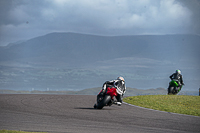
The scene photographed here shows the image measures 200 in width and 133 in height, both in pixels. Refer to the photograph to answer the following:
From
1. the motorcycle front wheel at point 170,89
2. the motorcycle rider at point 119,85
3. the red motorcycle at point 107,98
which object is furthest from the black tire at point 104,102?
the motorcycle front wheel at point 170,89

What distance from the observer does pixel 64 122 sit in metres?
11.8

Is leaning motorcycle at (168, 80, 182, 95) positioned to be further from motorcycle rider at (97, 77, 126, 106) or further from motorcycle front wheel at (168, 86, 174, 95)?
motorcycle rider at (97, 77, 126, 106)

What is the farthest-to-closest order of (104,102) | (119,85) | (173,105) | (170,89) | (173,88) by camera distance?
(173,88) → (170,89) → (173,105) → (119,85) → (104,102)

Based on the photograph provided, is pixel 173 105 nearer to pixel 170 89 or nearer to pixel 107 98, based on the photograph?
pixel 107 98

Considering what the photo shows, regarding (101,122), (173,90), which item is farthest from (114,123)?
(173,90)

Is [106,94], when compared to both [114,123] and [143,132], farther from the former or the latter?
[143,132]

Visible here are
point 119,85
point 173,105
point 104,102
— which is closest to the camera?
point 104,102

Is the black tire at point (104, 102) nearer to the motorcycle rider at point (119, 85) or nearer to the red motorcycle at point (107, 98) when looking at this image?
the red motorcycle at point (107, 98)

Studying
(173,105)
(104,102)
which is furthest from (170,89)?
(104,102)

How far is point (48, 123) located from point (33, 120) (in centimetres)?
93

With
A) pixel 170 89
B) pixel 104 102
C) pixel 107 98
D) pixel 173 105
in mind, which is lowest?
pixel 173 105

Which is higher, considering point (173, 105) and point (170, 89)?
point (170, 89)

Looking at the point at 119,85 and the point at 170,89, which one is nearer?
the point at 119,85

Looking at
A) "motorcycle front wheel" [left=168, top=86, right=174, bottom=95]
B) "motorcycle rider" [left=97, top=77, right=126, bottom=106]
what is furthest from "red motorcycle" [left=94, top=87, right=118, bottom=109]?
"motorcycle front wheel" [left=168, top=86, right=174, bottom=95]
